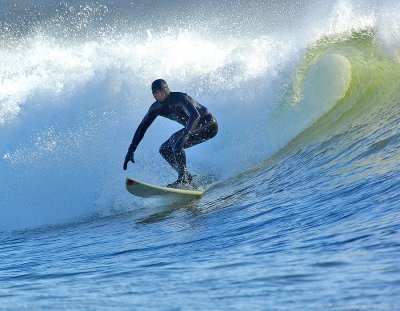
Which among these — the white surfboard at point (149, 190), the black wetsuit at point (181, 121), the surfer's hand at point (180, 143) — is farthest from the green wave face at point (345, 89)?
the white surfboard at point (149, 190)

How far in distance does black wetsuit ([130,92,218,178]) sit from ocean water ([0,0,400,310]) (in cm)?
61

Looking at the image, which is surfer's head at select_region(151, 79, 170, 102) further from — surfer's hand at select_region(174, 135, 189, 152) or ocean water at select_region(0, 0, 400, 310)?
ocean water at select_region(0, 0, 400, 310)

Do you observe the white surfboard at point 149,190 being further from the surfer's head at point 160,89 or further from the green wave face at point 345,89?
the green wave face at point 345,89

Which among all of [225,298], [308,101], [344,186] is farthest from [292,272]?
[308,101]

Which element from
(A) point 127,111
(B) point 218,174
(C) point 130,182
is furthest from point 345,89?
(C) point 130,182

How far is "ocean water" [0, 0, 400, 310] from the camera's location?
5.41 m

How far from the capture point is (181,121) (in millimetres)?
10922

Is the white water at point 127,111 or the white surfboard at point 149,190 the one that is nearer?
the white surfboard at point 149,190

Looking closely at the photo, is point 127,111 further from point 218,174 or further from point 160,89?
point 160,89

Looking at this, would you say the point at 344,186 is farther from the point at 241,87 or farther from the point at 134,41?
the point at 134,41

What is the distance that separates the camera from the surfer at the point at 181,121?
413 inches

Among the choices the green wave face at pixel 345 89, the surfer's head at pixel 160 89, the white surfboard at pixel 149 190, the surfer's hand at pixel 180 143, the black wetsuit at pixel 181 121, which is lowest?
the white surfboard at pixel 149 190

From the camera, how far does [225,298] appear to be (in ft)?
16.3

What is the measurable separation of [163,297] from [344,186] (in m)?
3.71
